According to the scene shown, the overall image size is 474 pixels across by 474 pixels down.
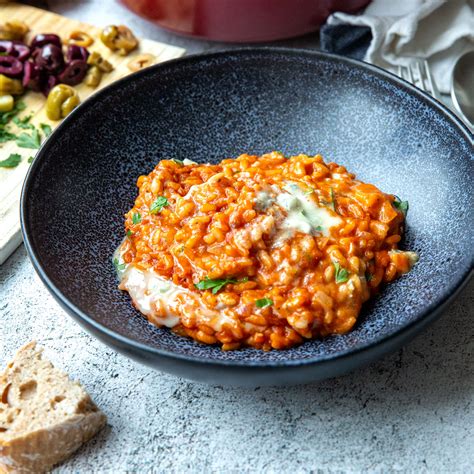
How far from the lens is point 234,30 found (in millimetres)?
4371

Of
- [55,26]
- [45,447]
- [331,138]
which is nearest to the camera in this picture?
[45,447]

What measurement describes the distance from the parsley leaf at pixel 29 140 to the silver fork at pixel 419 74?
7.07 feet

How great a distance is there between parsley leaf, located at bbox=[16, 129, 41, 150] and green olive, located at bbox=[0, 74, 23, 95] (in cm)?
36

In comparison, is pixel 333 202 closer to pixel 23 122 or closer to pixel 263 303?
pixel 263 303

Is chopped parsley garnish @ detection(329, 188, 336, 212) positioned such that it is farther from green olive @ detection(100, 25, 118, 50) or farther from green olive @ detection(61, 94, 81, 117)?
green olive @ detection(100, 25, 118, 50)

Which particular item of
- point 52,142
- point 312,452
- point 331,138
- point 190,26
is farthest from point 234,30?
point 312,452

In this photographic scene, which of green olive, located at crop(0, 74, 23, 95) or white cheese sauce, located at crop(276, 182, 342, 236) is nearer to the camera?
white cheese sauce, located at crop(276, 182, 342, 236)

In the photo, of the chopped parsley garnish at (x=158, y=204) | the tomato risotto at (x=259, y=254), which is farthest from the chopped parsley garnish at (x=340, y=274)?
the chopped parsley garnish at (x=158, y=204)

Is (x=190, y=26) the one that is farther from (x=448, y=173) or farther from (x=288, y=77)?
(x=448, y=173)

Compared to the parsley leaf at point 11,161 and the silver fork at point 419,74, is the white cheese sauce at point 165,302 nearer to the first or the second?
the parsley leaf at point 11,161

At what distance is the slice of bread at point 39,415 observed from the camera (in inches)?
104

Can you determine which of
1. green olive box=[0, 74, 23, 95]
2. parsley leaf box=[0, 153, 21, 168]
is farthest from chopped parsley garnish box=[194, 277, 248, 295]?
green olive box=[0, 74, 23, 95]

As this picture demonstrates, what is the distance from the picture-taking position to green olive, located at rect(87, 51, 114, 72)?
4.48m

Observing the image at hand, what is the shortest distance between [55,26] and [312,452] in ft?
11.1
